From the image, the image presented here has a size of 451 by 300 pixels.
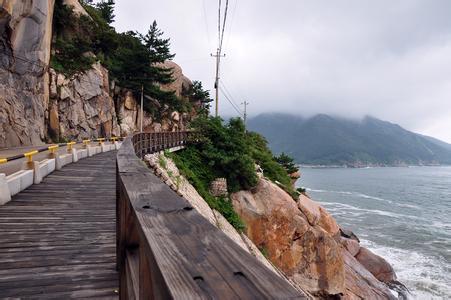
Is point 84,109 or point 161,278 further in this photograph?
point 84,109

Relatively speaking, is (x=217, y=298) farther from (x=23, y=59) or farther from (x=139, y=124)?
(x=139, y=124)

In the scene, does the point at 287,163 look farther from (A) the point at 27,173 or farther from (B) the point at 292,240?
(A) the point at 27,173

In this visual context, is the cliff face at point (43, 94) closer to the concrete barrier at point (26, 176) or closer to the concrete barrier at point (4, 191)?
the concrete barrier at point (26, 176)

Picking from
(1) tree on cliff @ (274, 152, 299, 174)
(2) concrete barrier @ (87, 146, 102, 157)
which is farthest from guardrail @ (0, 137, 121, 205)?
(1) tree on cliff @ (274, 152, 299, 174)

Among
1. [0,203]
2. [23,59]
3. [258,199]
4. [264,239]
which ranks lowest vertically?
[264,239]

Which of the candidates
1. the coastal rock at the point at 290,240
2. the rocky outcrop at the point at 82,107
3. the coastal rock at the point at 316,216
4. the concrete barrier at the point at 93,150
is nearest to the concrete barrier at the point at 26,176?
the concrete barrier at the point at 93,150

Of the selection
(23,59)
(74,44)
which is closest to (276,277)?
(23,59)

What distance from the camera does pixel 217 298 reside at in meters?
0.81

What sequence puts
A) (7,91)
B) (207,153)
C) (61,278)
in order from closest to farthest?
1. (61,278)
2. (207,153)
3. (7,91)

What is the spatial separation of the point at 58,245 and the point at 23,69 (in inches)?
924

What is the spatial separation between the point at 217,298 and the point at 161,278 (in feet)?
0.64

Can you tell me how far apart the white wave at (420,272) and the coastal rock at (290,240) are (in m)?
10.7

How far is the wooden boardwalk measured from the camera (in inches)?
128

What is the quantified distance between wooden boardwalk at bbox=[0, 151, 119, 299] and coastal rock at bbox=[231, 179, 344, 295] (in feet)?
27.2
